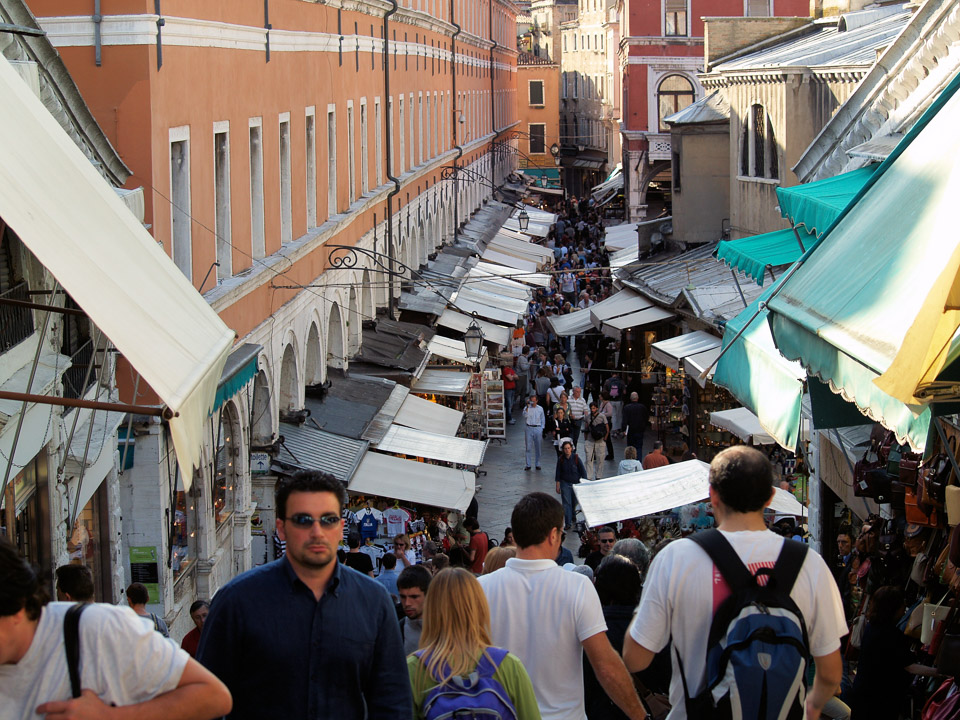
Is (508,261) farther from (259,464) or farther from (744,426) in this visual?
(259,464)

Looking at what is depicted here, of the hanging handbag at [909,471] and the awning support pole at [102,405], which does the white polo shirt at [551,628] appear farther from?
the hanging handbag at [909,471]

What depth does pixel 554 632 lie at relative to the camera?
18.2ft

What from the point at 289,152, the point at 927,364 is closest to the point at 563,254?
the point at 289,152

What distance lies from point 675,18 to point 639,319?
79.9 ft

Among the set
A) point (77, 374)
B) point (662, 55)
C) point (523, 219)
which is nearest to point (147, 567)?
point (77, 374)

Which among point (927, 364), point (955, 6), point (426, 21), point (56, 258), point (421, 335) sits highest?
point (426, 21)

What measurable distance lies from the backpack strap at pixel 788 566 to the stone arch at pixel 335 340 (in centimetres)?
1830

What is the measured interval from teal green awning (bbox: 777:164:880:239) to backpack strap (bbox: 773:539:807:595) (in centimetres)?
562

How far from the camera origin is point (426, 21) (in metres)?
37.0

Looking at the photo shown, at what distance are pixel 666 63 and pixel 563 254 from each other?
7.37 metres

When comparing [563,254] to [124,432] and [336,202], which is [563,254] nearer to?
[336,202]

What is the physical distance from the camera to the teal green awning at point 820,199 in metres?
10.5

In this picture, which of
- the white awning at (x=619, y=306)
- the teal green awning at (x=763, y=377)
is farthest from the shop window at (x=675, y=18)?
the teal green awning at (x=763, y=377)

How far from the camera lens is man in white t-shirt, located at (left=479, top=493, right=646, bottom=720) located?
5.54 meters
